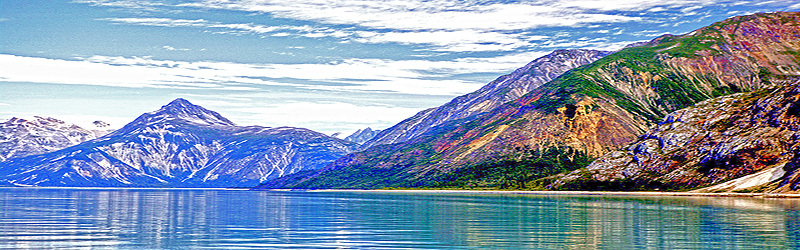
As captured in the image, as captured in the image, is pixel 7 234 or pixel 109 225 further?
pixel 109 225

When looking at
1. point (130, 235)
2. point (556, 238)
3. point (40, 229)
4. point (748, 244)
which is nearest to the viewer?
point (748, 244)

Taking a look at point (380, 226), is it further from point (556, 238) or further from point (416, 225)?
point (556, 238)

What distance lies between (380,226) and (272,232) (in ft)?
50.6

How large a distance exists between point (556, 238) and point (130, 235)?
43029 millimetres

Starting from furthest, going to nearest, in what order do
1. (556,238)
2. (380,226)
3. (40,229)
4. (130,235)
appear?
(380,226) → (40,229) → (130,235) → (556,238)

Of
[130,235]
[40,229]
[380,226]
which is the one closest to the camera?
[130,235]

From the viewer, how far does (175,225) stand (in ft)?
310

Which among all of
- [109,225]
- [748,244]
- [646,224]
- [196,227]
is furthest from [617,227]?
[109,225]

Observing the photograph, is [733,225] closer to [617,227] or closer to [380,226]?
[617,227]

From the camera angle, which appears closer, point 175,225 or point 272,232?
point 272,232

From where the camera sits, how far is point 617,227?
88312 millimetres

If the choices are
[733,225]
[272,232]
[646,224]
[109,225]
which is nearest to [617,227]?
[646,224]

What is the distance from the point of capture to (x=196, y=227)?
90.6 m

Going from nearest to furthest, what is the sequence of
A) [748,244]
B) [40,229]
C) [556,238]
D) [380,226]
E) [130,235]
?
[748,244] < [556,238] < [130,235] < [40,229] < [380,226]
